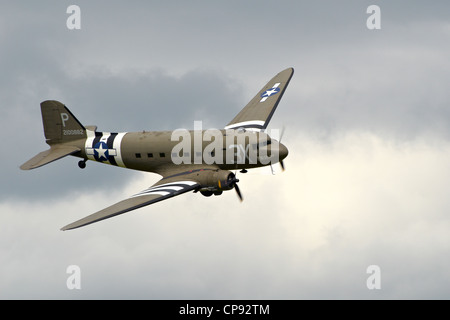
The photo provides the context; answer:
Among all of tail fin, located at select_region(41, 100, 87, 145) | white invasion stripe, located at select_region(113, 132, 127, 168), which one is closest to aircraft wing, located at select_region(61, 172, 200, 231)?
white invasion stripe, located at select_region(113, 132, 127, 168)

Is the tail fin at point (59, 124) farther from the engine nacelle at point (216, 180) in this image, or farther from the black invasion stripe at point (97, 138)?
the engine nacelle at point (216, 180)

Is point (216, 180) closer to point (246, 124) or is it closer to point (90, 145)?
point (246, 124)

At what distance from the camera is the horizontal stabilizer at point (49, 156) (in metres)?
42.1

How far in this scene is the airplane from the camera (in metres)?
38.0

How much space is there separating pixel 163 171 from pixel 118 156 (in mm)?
3463

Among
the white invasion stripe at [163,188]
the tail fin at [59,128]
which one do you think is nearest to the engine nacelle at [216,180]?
the white invasion stripe at [163,188]

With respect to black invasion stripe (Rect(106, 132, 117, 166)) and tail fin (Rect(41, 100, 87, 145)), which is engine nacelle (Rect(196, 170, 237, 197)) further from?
tail fin (Rect(41, 100, 87, 145))

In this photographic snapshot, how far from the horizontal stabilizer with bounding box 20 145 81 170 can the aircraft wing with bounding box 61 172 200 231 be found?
7207 millimetres

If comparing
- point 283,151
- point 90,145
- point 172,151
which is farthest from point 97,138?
point 283,151

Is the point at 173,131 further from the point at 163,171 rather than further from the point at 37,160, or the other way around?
the point at 37,160

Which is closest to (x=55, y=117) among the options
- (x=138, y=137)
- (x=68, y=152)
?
Answer: (x=68, y=152)

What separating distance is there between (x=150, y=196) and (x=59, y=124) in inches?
Result: 431

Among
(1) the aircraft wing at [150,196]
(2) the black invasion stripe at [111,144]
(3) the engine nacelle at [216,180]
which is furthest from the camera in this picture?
(2) the black invasion stripe at [111,144]

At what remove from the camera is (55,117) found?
44.8 metres
